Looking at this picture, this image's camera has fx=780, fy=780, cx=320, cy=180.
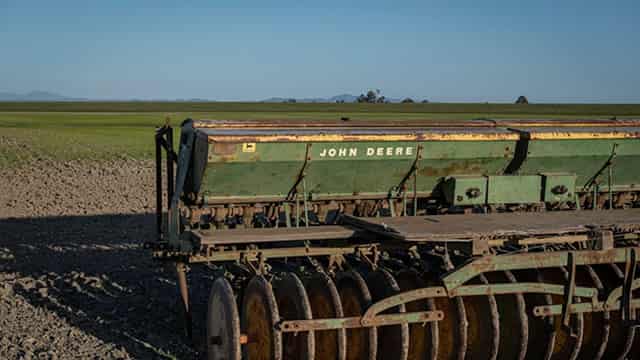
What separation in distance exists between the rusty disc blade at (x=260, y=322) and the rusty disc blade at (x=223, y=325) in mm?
193

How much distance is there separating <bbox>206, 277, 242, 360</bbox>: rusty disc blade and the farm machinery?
2 centimetres

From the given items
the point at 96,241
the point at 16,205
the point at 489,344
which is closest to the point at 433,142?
the point at 489,344

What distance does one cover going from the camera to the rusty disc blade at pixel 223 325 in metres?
5.91

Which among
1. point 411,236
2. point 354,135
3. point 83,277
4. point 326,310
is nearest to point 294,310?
point 326,310

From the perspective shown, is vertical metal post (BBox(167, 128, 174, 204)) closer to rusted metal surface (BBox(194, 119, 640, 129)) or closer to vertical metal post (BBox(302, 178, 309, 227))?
rusted metal surface (BBox(194, 119, 640, 129))

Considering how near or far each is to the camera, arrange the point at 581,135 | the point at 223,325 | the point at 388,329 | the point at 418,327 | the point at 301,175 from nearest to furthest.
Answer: the point at 223,325, the point at 388,329, the point at 418,327, the point at 301,175, the point at 581,135

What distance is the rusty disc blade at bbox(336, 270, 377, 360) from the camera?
5.89 metres

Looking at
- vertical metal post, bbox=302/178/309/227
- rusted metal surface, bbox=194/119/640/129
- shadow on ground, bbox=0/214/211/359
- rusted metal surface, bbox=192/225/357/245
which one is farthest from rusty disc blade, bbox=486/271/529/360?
shadow on ground, bbox=0/214/211/359

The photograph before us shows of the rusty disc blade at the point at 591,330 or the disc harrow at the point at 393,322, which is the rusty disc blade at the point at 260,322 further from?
the rusty disc blade at the point at 591,330

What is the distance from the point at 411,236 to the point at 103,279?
18.5ft

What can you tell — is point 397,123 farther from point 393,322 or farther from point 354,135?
point 393,322

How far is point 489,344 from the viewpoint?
20.6ft

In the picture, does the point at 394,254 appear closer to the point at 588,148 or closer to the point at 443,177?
the point at 443,177

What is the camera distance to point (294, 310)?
20.1 ft
